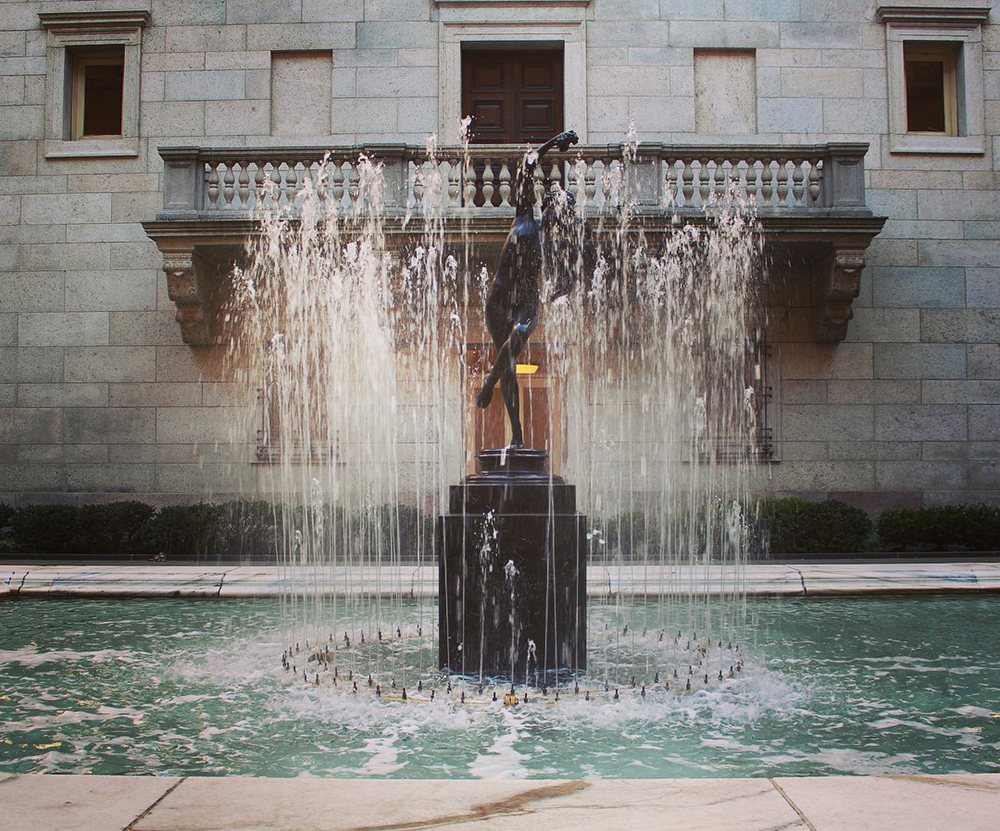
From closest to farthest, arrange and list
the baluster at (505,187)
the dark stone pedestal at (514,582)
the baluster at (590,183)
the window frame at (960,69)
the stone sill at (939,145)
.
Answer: the dark stone pedestal at (514,582)
the baluster at (505,187)
the baluster at (590,183)
the stone sill at (939,145)
the window frame at (960,69)

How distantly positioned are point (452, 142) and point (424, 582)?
9.31 m

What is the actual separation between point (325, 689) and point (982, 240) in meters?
14.9

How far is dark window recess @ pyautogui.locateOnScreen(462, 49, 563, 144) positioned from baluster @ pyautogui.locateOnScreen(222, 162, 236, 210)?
15.1 ft

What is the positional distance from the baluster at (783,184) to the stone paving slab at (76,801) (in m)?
13.9

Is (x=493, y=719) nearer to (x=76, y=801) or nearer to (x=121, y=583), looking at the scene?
(x=76, y=801)

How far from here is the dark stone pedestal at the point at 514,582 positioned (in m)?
5.84

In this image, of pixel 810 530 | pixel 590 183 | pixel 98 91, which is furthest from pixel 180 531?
pixel 810 530

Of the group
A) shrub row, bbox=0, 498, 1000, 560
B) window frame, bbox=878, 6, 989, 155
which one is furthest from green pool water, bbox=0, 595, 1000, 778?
window frame, bbox=878, 6, 989, 155

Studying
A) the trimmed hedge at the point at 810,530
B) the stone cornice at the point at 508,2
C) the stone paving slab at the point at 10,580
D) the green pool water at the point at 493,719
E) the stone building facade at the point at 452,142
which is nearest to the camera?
the green pool water at the point at 493,719

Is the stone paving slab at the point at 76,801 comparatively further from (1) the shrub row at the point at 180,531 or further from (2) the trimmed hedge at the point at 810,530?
(2) the trimmed hedge at the point at 810,530

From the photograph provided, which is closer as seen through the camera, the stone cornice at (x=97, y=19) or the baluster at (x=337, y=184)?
the baluster at (x=337, y=184)

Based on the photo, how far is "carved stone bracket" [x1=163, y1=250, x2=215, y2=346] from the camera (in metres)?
14.5

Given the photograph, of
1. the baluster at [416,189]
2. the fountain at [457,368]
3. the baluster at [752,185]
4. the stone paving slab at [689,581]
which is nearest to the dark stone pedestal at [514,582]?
the stone paving slab at [689,581]

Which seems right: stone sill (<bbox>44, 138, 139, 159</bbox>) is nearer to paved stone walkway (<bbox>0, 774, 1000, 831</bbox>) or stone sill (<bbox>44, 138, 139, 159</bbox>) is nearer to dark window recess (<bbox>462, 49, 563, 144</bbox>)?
dark window recess (<bbox>462, 49, 563, 144</bbox>)
